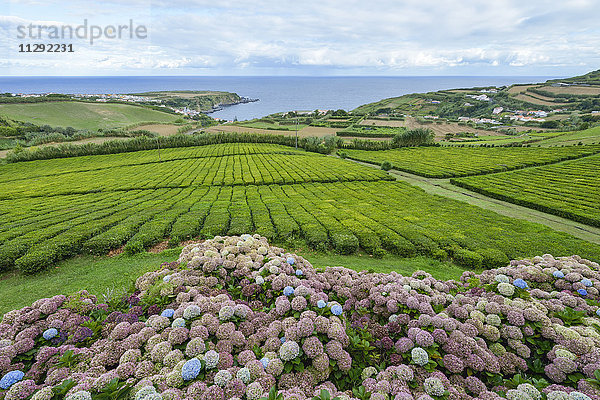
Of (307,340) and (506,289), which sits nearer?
(307,340)

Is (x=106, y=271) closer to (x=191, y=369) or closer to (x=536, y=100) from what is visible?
(x=191, y=369)

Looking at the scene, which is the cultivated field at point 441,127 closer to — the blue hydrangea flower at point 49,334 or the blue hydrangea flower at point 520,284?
the blue hydrangea flower at point 520,284

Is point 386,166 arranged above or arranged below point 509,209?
above

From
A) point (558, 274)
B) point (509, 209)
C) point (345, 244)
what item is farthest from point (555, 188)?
point (558, 274)

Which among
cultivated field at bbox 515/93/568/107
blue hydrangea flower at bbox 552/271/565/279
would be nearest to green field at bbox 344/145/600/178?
blue hydrangea flower at bbox 552/271/565/279

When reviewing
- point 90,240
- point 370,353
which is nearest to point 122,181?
point 90,240

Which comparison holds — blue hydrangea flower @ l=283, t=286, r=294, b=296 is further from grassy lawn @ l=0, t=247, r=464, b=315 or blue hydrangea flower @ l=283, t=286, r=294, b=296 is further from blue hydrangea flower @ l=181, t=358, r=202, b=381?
grassy lawn @ l=0, t=247, r=464, b=315

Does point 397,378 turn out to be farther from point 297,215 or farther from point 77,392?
point 297,215
